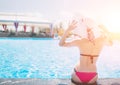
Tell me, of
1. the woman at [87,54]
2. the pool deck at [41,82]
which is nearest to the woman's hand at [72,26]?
the woman at [87,54]

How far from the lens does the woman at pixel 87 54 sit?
8.07ft

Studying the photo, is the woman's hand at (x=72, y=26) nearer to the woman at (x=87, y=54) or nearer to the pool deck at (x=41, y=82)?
the woman at (x=87, y=54)

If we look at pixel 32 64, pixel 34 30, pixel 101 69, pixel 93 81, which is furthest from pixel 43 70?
pixel 34 30

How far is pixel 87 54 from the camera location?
2561mm

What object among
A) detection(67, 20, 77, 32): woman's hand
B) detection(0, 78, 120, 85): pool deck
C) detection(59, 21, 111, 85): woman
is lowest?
detection(0, 78, 120, 85): pool deck

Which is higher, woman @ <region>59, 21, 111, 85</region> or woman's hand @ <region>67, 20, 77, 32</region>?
woman's hand @ <region>67, 20, 77, 32</region>

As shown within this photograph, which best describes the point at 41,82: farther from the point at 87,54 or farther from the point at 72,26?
the point at 72,26

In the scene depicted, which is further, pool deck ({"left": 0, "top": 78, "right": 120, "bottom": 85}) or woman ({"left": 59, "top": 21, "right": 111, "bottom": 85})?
pool deck ({"left": 0, "top": 78, "right": 120, "bottom": 85})

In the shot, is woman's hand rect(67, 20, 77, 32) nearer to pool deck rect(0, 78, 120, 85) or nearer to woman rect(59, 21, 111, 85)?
woman rect(59, 21, 111, 85)

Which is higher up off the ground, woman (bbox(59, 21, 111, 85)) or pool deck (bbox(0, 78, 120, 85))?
woman (bbox(59, 21, 111, 85))

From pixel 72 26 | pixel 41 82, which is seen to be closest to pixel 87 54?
pixel 72 26

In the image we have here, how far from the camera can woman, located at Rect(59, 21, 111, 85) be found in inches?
96.9

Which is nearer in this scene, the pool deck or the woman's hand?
the woman's hand

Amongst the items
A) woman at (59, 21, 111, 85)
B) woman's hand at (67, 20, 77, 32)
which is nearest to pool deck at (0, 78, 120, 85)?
woman at (59, 21, 111, 85)
